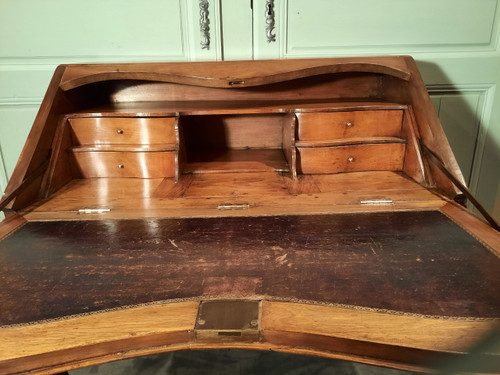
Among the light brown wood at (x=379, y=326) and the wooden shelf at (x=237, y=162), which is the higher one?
the wooden shelf at (x=237, y=162)

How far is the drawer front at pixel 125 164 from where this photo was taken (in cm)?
130

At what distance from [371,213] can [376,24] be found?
3.40 ft

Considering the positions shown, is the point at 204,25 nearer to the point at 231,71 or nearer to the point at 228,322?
the point at 231,71

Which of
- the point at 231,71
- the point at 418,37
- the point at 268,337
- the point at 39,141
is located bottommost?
the point at 268,337

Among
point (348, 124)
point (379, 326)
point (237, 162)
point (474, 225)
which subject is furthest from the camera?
point (237, 162)

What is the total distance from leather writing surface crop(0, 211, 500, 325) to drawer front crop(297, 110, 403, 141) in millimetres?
403

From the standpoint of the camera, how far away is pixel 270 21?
159cm

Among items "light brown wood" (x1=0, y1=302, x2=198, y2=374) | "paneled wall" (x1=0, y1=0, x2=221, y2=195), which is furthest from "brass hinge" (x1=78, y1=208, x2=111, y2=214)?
"paneled wall" (x1=0, y1=0, x2=221, y2=195)

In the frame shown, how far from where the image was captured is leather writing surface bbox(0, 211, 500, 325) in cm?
68

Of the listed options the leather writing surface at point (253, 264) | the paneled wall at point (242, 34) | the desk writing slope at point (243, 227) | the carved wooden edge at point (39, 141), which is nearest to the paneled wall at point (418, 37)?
the paneled wall at point (242, 34)

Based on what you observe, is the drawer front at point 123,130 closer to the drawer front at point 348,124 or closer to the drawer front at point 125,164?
the drawer front at point 125,164

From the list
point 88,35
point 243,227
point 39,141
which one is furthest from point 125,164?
point 88,35

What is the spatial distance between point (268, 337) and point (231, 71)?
971 millimetres

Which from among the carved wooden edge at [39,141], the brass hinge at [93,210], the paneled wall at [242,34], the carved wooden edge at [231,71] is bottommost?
the brass hinge at [93,210]
